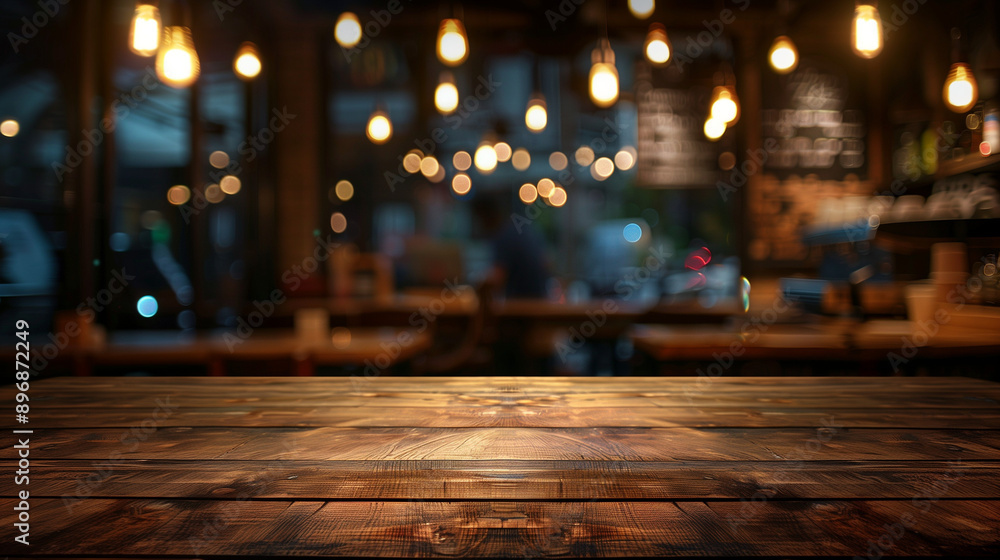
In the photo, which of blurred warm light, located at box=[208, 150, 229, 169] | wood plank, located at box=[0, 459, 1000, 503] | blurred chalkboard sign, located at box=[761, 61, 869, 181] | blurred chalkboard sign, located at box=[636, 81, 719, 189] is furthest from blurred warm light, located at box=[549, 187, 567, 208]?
wood plank, located at box=[0, 459, 1000, 503]

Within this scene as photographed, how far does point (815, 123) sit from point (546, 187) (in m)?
4.86

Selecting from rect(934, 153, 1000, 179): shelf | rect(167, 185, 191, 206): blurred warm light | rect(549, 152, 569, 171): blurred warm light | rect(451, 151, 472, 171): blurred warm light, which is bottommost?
rect(934, 153, 1000, 179): shelf

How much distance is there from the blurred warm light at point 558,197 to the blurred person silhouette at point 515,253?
519cm

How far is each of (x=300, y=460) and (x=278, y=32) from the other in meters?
5.98

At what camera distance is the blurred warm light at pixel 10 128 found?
300 cm

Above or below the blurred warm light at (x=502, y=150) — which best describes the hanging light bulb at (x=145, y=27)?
below

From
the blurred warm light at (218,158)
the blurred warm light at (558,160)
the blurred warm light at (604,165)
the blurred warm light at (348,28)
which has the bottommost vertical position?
the blurred warm light at (348,28)

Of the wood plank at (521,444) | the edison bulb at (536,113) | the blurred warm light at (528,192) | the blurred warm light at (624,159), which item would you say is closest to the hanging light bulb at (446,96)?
the edison bulb at (536,113)

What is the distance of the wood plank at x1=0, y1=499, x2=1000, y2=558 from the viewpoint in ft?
1.76

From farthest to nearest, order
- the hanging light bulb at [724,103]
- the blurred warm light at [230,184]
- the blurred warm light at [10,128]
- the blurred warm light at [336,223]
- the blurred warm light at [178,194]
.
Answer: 1. the blurred warm light at [336,223]
2. the blurred warm light at [230,184]
3. the blurred warm light at [178,194]
4. the hanging light bulb at [724,103]
5. the blurred warm light at [10,128]

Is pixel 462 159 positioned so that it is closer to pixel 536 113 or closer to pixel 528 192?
pixel 528 192

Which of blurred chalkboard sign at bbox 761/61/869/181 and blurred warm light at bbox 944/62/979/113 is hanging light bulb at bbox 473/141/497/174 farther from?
blurred warm light at bbox 944/62/979/113

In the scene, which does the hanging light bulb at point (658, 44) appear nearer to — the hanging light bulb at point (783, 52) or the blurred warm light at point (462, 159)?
the hanging light bulb at point (783, 52)

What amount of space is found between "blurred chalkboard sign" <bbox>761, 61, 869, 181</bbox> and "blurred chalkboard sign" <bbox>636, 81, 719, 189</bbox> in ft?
2.02
